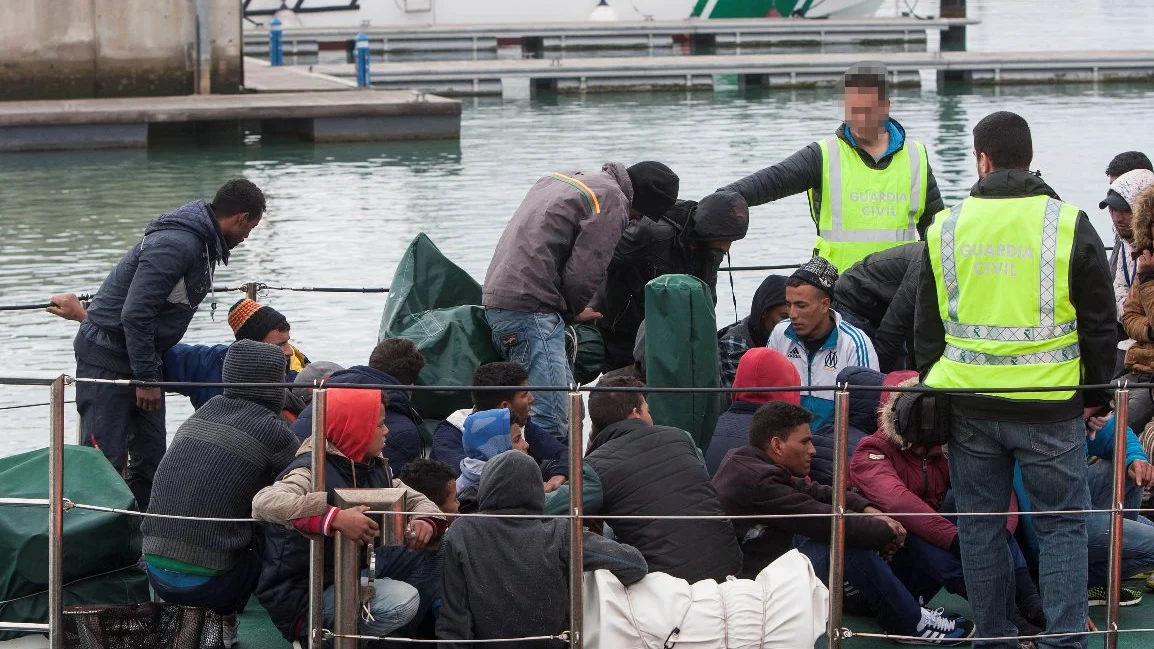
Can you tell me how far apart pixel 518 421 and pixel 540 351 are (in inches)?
22.6

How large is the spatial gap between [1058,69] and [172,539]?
30420 millimetres

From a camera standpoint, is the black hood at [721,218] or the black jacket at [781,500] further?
the black hood at [721,218]

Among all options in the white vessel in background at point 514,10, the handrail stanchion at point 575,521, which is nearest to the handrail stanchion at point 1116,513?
the handrail stanchion at point 575,521

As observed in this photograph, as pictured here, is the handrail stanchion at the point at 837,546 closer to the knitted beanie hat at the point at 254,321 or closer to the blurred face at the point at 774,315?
the blurred face at the point at 774,315

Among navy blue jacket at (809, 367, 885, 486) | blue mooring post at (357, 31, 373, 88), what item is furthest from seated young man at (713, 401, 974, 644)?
blue mooring post at (357, 31, 373, 88)

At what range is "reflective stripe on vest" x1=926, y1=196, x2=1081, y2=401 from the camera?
4305mm

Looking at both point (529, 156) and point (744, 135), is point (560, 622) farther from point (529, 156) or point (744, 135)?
point (744, 135)

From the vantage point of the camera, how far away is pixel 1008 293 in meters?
4.36

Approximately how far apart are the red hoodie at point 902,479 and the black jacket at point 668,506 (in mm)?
549

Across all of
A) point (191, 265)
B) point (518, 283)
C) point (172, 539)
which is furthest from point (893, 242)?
point (172, 539)

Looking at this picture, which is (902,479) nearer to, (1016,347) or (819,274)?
(1016,347)

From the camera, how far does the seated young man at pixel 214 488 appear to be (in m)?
4.73

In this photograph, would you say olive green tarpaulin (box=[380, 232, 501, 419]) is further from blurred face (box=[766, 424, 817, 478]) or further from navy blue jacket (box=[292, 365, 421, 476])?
blurred face (box=[766, 424, 817, 478])

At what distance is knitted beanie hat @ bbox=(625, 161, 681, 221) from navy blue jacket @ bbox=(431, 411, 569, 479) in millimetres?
1065
